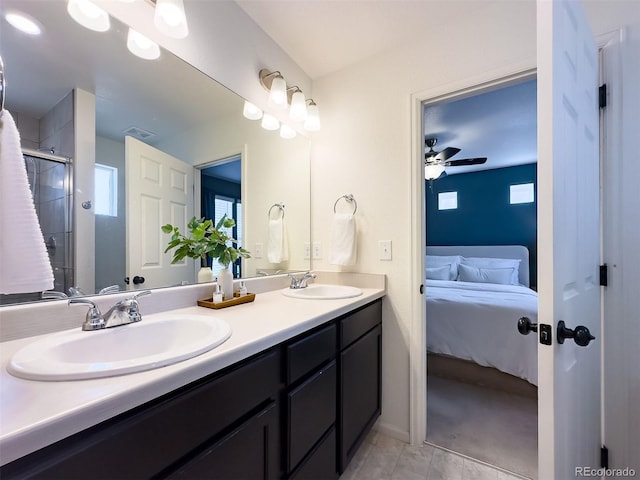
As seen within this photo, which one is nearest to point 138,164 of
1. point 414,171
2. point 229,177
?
point 229,177

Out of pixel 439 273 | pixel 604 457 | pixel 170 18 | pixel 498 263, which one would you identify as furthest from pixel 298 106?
pixel 498 263

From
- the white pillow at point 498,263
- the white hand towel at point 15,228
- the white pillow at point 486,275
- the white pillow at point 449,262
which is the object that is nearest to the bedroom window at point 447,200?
the white pillow at point 449,262

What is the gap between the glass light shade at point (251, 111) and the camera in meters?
1.58

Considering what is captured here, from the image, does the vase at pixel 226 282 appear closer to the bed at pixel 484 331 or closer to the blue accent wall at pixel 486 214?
the bed at pixel 484 331

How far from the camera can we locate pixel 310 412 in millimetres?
1044

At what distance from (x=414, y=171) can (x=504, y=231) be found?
3.59 meters

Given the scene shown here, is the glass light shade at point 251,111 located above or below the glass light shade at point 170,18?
below

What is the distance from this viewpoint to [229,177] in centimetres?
155

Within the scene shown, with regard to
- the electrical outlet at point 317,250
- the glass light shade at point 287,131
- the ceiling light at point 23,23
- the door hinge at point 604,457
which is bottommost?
the door hinge at point 604,457

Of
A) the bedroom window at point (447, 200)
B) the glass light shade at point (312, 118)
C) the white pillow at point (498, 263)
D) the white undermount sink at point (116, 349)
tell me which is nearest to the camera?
the white undermount sink at point (116, 349)

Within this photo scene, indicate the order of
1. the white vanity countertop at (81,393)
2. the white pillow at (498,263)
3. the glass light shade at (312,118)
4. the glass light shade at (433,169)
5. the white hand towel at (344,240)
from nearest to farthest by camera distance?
1. the white vanity countertop at (81,393)
2. the white hand towel at (344,240)
3. the glass light shade at (312,118)
4. the glass light shade at (433,169)
5. the white pillow at (498,263)

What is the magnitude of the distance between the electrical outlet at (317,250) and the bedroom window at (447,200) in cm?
361

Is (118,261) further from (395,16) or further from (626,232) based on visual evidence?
(626,232)

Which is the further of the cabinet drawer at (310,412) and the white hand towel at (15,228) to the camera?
the cabinet drawer at (310,412)
